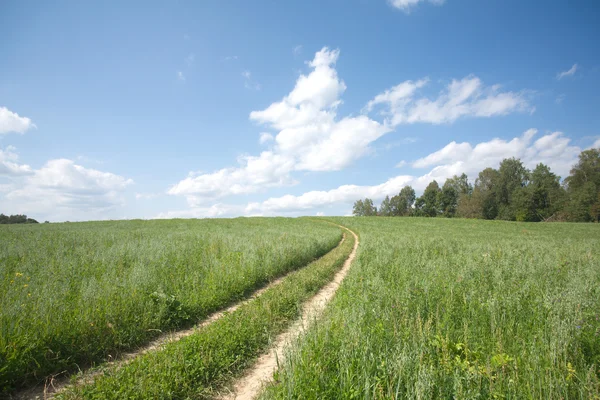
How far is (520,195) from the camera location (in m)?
76.6

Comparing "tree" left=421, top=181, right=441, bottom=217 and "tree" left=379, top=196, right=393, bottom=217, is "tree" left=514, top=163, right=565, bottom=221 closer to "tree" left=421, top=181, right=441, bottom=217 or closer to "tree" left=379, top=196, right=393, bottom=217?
"tree" left=421, top=181, right=441, bottom=217

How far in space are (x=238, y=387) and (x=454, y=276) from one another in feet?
24.2

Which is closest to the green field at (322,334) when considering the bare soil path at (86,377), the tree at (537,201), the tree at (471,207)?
the bare soil path at (86,377)

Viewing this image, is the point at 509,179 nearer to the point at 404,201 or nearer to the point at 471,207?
the point at 471,207

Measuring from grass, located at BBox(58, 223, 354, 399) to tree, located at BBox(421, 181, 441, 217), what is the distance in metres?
110

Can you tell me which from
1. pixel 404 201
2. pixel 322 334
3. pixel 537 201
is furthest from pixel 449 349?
pixel 404 201

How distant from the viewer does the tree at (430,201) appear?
333 ft

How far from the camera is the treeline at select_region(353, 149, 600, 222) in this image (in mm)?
64250

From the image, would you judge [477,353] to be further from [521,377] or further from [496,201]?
[496,201]

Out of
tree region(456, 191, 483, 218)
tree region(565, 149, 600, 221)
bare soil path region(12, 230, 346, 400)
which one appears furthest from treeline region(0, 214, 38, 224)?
tree region(565, 149, 600, 221)

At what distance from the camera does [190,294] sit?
743 cm

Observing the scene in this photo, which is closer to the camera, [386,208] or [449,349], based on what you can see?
[449,349]

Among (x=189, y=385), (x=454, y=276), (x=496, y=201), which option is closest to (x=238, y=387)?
(x=189, y=385)

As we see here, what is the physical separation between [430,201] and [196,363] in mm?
115003
